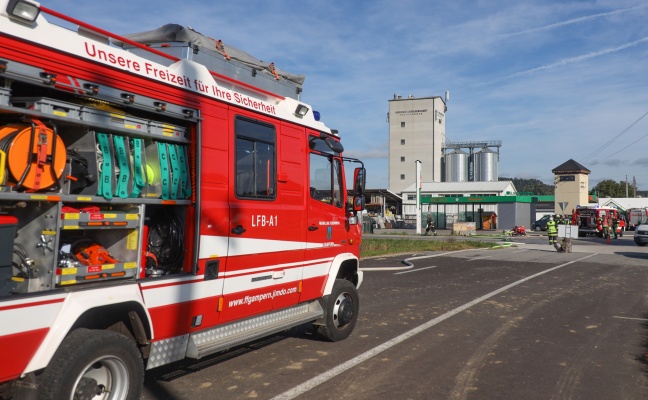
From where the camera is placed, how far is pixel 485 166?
9506cm

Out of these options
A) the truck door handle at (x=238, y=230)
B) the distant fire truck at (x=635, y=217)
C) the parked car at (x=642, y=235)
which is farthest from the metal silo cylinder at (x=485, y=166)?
the truck door handle at (x=238, y=230)

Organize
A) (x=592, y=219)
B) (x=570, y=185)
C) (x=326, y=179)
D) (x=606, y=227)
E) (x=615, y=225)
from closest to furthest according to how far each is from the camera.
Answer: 1. (x=326, y=179)
2. (x=606, y=227)
3. (x=615, y=225)
4. (x=592, y=219)
5. (x=570, y=185)

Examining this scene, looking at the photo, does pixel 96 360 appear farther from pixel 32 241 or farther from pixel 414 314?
pixel 414 314

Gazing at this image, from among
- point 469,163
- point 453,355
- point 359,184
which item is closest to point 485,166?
point 469,163

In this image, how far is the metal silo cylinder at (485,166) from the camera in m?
95.1

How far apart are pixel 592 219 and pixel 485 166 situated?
53460 millimetres

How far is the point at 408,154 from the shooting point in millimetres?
92875

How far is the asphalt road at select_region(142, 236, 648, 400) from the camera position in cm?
549

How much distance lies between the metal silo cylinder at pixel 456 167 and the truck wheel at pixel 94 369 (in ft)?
300

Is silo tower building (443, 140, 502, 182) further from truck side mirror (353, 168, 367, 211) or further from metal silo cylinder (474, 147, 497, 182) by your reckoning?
truck side mirror (353, 168, 367, 211)

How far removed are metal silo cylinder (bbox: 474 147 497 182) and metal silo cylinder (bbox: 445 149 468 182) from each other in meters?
2.74

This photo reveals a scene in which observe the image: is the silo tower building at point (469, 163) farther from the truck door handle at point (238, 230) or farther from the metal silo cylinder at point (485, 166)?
the truck door handle at point (238, 230)

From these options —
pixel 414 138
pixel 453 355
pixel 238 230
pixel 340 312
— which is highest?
pixel 414 138

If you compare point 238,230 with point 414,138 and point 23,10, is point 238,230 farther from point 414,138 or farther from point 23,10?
point 414,138
